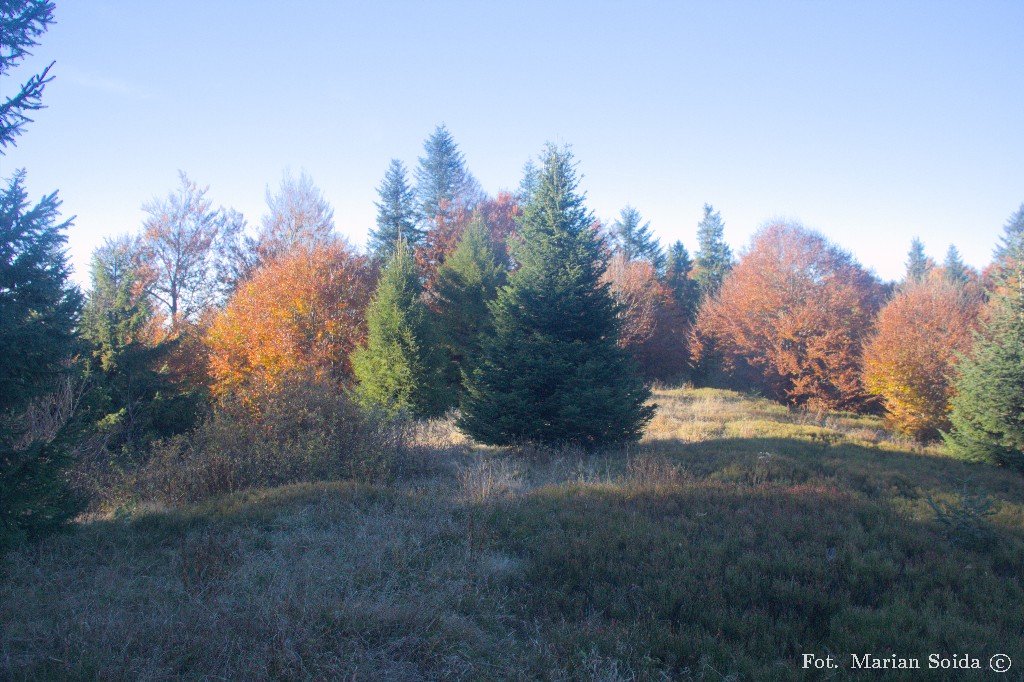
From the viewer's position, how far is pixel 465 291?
23.3m

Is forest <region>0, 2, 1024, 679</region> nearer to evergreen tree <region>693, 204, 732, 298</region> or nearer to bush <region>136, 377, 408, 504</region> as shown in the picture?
bush <region>136, 377, 408, 504</region>

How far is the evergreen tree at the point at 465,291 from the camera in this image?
22.9 meters

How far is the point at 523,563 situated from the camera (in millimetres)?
5762

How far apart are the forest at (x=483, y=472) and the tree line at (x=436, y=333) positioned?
73 millimetres

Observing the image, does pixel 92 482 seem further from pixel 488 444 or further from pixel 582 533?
pixel 582 533

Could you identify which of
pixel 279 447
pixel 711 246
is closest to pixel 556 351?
pixel 279 447

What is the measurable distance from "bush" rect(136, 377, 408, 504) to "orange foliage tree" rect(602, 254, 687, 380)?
1968 cm

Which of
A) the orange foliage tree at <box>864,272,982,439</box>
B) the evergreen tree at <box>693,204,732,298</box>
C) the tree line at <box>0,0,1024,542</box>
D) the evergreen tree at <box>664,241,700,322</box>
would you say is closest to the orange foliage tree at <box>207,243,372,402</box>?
the tree line at <box>0,0,1024,542</box>

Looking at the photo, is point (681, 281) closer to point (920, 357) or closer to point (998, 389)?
point (920, 357)

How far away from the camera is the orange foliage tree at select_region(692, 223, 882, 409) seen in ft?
89.2

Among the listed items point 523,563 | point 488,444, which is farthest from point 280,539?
point 488,444

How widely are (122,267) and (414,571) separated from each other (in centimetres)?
2764

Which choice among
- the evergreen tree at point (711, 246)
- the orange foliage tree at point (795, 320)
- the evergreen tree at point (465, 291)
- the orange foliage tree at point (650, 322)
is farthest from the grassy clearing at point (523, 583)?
the evergreen tree at point (711, 246)

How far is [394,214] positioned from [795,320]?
2597cm
